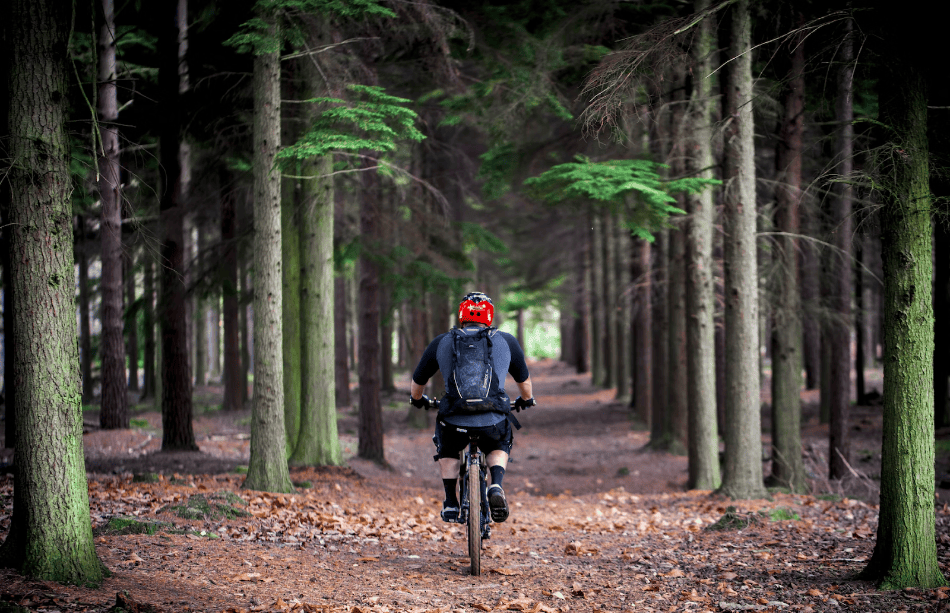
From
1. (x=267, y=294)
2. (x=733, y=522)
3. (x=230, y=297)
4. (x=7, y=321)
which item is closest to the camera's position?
(x=733, y=522)

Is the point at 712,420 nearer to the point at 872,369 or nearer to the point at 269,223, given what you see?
the point at 269,223

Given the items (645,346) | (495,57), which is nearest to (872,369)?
(645,346)

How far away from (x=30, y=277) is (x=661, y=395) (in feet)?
49.1

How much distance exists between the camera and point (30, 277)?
4969mm

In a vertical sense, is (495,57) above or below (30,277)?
above

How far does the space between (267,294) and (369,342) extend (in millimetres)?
6384

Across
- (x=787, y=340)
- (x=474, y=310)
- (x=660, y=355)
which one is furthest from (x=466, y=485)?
(x=660, y=355)

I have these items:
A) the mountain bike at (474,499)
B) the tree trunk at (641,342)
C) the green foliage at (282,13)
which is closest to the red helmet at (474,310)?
the mountain bike at (474,499)

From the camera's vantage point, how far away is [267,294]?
9109 mm

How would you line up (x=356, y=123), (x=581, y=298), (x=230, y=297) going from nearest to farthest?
1. (x=356, y=123)
2. (x=230, y=297)
3. (x=581, y=298)

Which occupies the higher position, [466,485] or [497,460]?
[497,460]

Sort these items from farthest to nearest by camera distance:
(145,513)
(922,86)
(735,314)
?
1. (735,314)
2. (145,513)
3. (922,86)

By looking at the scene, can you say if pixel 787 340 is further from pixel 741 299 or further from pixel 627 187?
pixel 627 187

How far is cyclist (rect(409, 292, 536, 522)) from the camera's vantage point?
19.6 ft
